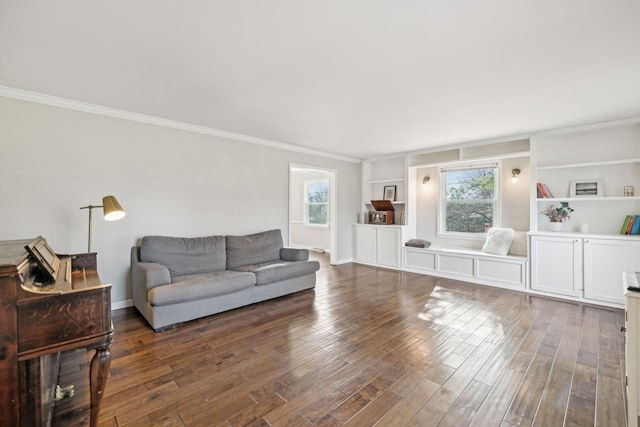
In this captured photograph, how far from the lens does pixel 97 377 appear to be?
4.77 ft

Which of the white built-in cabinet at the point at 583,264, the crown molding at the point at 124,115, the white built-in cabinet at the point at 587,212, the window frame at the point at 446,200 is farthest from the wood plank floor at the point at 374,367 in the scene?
the crown molding at the point at 124,115

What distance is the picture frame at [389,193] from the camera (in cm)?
637

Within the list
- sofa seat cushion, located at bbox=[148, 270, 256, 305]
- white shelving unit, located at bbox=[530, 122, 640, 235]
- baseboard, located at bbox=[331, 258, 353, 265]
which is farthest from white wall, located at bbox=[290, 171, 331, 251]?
white shelving unit, located at bbox=[530, 122, 640, 235]

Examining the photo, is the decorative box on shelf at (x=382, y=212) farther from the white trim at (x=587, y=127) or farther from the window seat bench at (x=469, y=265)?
the white trim at (x=587, y=127)

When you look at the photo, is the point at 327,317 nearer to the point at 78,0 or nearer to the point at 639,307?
the point at 639,307

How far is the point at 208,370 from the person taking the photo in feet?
7.28

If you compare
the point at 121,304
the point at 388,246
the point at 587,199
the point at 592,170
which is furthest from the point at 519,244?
the point at 121,304

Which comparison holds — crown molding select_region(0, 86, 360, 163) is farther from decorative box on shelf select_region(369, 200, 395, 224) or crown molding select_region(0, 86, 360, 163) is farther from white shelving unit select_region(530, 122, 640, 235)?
white shelving unit select_region(530, 122, 640, 235)

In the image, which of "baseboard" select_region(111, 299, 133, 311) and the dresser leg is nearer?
the dresser leg

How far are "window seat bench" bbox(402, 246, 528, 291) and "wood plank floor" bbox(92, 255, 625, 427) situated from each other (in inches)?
30.3

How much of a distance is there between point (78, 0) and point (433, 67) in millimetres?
2397

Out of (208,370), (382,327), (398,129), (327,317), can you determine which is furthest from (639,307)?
(398,129)

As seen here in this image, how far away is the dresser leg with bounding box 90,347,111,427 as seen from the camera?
1.43 m

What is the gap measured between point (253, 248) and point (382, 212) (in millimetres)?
3097
